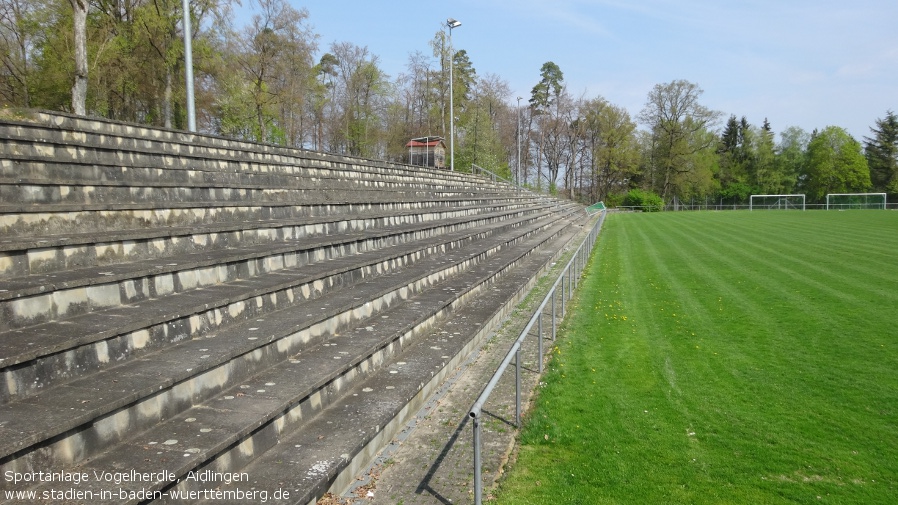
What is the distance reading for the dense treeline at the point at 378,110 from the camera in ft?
77.9

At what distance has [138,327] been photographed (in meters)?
3.52

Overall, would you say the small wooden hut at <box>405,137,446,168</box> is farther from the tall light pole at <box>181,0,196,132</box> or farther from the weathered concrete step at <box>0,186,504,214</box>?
the weathered concrete step at <box>0,186,504,214</box>

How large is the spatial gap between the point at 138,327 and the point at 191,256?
6.09ft

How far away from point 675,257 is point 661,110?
186 ft

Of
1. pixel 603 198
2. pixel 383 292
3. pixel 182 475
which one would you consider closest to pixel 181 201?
pixel 383 292

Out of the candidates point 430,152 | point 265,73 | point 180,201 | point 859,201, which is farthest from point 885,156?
point 180,201

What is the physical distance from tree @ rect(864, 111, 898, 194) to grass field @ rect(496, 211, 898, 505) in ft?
233

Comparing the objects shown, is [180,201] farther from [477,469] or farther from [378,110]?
[378,110]

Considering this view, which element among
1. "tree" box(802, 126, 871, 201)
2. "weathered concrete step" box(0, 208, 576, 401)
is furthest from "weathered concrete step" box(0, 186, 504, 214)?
"tree" box(802, 126, 871, 201)

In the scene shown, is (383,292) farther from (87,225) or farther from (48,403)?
(48,403)

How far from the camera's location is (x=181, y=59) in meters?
25.5

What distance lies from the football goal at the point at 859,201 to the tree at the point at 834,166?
8301mm

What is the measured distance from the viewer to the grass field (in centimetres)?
390

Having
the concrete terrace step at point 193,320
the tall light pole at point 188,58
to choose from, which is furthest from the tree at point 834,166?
the tall light pole at point 188,58
